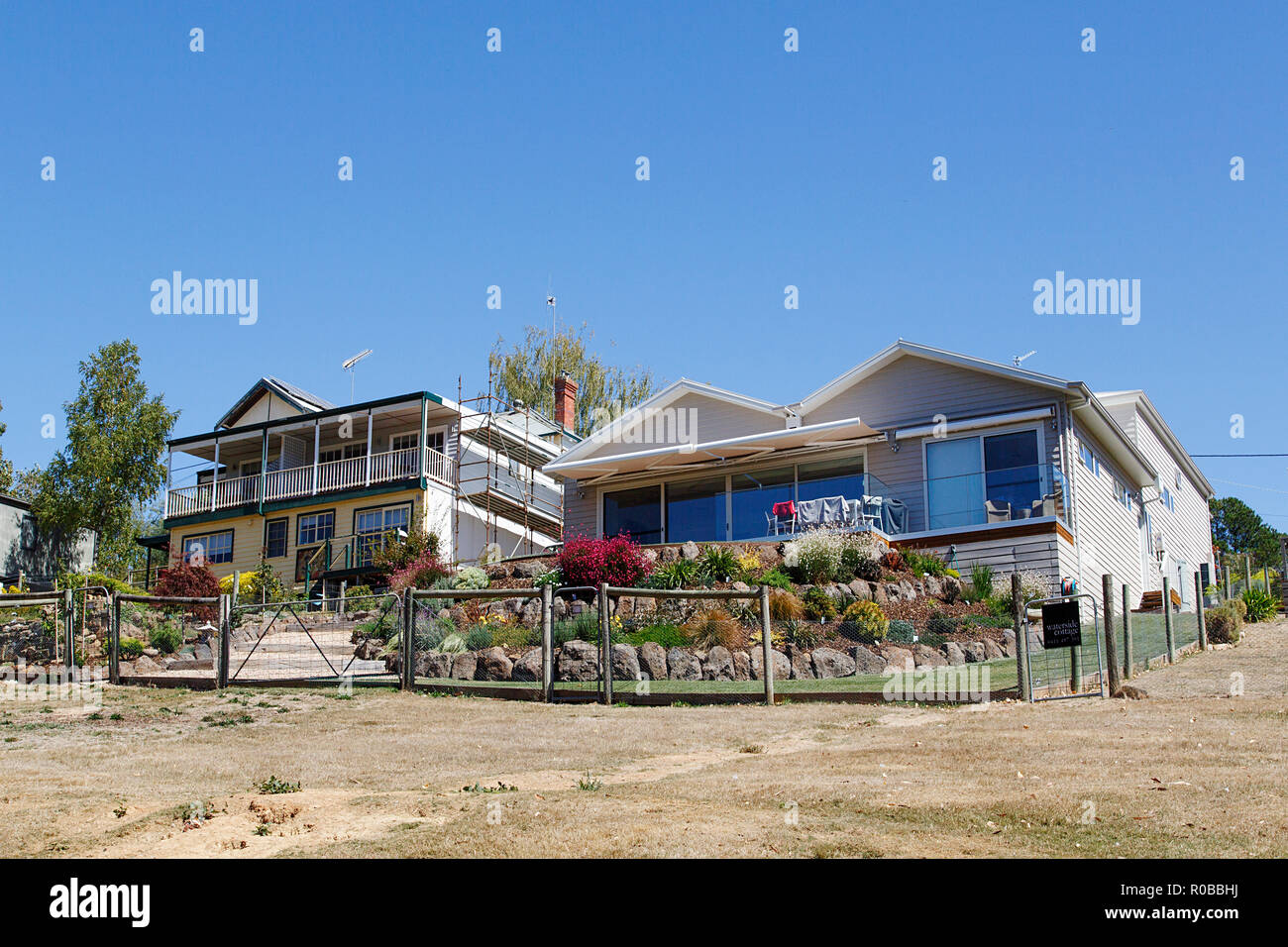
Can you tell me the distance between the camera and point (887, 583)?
21.9 m

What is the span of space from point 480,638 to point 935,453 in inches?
485

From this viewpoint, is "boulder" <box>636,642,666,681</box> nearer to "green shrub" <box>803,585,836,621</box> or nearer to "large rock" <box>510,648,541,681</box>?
"large rock" <box>510,648,541,681</box>

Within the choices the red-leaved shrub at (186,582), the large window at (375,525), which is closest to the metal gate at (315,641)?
the red-leaved shrub at (186,582)

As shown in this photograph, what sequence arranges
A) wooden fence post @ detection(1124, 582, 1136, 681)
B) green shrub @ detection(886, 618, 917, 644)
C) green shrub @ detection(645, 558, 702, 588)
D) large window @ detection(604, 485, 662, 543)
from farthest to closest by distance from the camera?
1. large window @ detection(604, 485, 662, 543)
2. green shrub @ detection(645, 558, 702, 588)
3. green shrub @ detection(886, 618, 917, 644)
4. wooden fence post @ detection(1124, 582, 1136, 681)

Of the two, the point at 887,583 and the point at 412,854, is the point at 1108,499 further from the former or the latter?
the point at 412,854

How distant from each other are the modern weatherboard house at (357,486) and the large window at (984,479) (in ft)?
44.0

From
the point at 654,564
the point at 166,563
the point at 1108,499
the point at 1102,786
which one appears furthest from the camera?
the point at 166,563

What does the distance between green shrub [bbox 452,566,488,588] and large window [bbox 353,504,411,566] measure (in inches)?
330

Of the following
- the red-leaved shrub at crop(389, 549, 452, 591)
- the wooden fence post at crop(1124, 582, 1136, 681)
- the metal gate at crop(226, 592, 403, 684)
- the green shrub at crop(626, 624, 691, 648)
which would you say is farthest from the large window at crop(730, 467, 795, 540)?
the wooden fence post at crop(1124, 582, 1136, 681)

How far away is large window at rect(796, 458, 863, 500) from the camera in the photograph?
2692 centimetres

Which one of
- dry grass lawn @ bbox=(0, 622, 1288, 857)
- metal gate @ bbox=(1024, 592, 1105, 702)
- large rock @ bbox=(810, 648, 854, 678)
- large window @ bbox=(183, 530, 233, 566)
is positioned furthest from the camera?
large window @ bbox=(183, 530, 233, 566)

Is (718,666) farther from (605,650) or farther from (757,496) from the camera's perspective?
(757,496)

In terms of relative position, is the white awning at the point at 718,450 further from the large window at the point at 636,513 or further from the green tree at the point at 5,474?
the green tree at the point at 5,474
